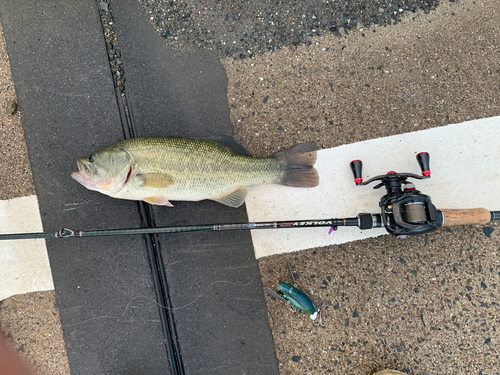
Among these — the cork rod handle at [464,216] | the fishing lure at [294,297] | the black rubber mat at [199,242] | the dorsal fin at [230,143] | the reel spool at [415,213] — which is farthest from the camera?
the black rubber mat at [199,242]

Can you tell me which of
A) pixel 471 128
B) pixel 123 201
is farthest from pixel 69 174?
pixel 471 128

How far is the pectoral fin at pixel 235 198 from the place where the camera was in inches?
102

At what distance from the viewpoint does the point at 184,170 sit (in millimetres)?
2453

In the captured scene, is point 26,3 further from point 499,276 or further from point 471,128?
point 499,276

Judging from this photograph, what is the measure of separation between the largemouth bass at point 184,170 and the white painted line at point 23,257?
85cm

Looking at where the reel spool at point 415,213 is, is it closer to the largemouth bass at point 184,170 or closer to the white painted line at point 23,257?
the largemouth bass at point 184,170

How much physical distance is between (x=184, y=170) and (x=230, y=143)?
0.52 meters

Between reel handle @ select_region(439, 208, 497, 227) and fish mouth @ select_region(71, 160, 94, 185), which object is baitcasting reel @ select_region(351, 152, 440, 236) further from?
fish mouth @ select_region(71, 160, 94, 185)

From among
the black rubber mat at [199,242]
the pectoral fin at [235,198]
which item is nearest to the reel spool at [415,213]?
the pectoral fin at [235,198]

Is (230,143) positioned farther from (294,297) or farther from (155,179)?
(294,297)

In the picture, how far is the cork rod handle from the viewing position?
88.7 inches

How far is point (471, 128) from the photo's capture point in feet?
9.00

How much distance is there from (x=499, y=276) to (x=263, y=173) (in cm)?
245

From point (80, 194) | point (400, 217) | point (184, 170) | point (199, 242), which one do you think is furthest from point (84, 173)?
point (400, 217)
